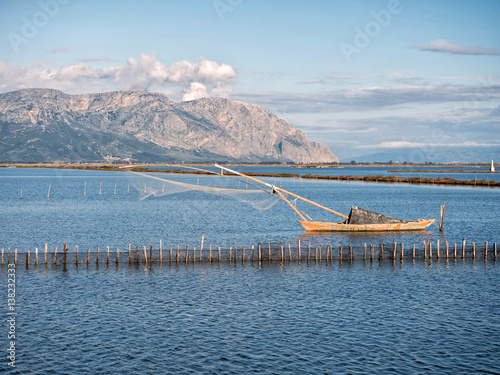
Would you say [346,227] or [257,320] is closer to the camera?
[257,320]

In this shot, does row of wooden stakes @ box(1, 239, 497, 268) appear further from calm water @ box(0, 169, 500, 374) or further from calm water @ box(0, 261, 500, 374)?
calm water @ box(0, 261, 500, 374)

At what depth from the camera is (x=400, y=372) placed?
27.5 m

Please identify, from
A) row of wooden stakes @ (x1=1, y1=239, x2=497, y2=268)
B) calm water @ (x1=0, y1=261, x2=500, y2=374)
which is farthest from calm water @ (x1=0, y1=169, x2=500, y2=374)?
row of wooden stakes @ (x1=1, y1=239, x2=497, y2=268)

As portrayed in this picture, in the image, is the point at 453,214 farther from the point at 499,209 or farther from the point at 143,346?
the point at 143,346

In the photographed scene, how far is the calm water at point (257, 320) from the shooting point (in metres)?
28.7

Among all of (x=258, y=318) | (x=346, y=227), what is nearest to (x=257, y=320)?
(x=258, y=318)

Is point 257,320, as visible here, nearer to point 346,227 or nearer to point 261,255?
point 261,255

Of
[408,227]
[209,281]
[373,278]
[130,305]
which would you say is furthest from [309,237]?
[130,305]

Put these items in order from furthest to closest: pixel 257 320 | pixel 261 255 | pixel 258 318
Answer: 1. pixel 261 255
2. pixel 258 318
3. pixel 257 320

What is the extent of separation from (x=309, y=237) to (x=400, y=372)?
4662 centimetres

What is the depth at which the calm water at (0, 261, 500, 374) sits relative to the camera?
28734 mm

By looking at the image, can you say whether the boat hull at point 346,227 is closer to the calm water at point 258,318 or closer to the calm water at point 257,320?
the calm water at point 258,318

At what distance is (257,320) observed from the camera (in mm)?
36094

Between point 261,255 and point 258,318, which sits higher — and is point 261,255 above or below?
above
